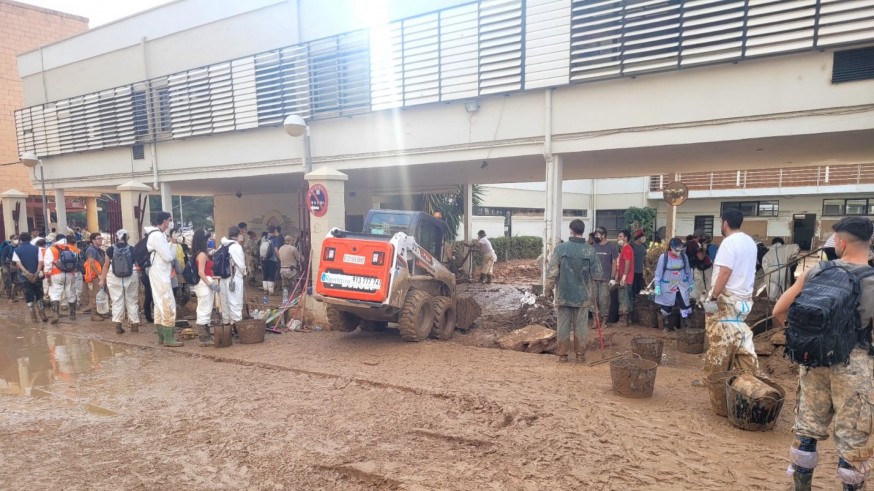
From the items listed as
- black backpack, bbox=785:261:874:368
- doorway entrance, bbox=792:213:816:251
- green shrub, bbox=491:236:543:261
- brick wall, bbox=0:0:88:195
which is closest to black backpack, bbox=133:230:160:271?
black backpack, bbox=785:261:874:368

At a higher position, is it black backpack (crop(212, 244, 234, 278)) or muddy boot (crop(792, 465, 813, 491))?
black backpack (crop(212, 244, 234, 278))

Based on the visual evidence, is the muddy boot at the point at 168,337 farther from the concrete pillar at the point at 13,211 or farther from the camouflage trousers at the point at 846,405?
the concrete pillar at the point at 13,211

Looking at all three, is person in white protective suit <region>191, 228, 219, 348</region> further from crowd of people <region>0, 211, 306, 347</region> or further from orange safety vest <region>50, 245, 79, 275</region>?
orange safety vest <region>50, 245, 79, 275</region>

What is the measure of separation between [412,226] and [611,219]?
83.0 ft

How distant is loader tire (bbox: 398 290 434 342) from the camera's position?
23.1 ft

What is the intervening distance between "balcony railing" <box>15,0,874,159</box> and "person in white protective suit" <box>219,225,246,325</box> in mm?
4079

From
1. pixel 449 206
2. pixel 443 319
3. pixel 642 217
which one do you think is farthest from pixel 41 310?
pixel 642 217

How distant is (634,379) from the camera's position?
15.9ft

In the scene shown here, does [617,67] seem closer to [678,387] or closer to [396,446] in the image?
[678,387]

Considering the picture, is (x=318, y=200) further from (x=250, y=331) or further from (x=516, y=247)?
(x=516, y=247)

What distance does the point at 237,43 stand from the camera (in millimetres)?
11703

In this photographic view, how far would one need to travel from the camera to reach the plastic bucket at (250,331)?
7.46 metres

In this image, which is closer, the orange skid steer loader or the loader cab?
the orange skid steer loader

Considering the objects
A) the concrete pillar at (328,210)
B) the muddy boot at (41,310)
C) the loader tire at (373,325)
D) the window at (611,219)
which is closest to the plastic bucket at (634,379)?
the loader tire at (373,325)
